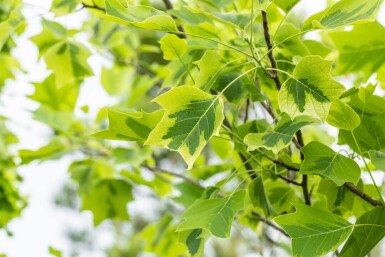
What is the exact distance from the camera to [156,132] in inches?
22.4

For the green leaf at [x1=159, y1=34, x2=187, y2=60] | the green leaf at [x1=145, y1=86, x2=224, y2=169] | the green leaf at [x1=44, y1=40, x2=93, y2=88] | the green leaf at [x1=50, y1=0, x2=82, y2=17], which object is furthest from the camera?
the green leaf at [x1=44, y1=40, x2=93, y2=88]

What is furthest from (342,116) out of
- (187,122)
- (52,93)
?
(52,93)

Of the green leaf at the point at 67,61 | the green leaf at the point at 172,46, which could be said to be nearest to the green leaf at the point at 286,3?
the green leaf at the point at 172,46

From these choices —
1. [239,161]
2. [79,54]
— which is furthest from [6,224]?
[239,161]

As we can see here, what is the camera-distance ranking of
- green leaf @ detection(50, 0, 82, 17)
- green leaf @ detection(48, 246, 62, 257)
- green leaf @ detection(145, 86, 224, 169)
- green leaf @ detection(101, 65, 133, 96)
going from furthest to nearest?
green leaf @ detection(101, 65, 133, 96) < green leaf @ detection(48, 246, 62, 257) < green leaf @ detection(50, 0, 82, 17) < green leaf @ detection(145, 86, 224, 169)

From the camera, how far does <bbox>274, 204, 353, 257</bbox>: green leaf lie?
0.62m

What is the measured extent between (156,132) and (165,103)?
1.1 inches

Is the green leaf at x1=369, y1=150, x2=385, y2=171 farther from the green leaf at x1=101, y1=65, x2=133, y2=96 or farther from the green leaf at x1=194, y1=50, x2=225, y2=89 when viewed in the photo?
the green leaf at x1=101, y1=65, x2=133, y2=96

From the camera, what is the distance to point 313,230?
0.62 meters

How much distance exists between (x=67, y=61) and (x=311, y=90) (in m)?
0.58

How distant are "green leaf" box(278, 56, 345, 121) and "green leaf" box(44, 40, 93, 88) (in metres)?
0.56

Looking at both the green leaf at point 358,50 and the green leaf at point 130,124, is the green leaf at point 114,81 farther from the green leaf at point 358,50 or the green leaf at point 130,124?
the green leaf at point 130,124

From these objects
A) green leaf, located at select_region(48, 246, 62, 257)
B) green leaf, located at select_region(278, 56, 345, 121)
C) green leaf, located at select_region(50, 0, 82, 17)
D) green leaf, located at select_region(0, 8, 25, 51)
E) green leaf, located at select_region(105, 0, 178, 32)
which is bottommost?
green leaf, located at select_region(48, 246, 62, 257)

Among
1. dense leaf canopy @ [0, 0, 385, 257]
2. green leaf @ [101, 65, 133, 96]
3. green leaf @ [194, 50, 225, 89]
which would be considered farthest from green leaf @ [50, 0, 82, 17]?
green leaf @ [101, 65, 133, 96]
